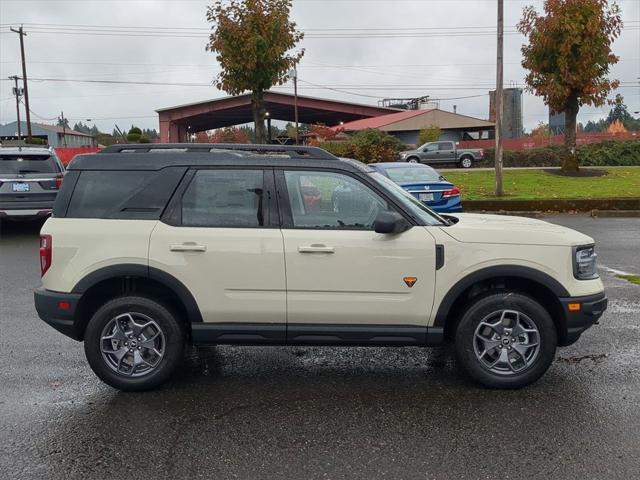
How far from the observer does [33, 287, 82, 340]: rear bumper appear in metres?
4.56

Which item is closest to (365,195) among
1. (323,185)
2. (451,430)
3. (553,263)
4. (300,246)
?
(323,185)

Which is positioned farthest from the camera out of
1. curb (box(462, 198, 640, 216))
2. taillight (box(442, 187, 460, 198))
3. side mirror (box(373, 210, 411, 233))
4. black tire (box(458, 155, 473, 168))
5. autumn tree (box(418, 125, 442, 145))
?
autumn tree (box(418, 125, 442, 145))

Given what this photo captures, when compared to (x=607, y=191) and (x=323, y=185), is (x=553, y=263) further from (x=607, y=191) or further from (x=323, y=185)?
(x=607, y=191)

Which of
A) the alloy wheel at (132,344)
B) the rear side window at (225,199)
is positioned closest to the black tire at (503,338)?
the rear side window at (225,199)

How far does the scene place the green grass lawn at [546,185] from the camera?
17750 mm

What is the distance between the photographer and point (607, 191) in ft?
59.9

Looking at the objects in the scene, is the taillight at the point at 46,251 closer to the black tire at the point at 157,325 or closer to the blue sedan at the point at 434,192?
the black tire at the point at 157,325

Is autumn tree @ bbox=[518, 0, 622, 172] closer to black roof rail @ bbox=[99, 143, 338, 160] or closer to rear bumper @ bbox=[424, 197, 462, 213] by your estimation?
rear bumper @ bbox=[424, 197, 462, 213]

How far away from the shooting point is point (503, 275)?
447cm

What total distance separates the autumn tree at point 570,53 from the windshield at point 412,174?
433 inches

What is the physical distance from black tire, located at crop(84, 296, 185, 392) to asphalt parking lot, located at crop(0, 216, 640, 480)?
4.9 inches

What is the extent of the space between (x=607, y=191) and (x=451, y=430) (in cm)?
1650

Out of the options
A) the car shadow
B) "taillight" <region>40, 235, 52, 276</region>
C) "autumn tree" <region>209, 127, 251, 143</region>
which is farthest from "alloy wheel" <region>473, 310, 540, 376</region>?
"autumn tree" <region>209, 127, 251, 143</region>

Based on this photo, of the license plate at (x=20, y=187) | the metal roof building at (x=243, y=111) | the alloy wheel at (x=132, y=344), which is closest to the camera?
the alloy wheel at (x=132, y=344)
